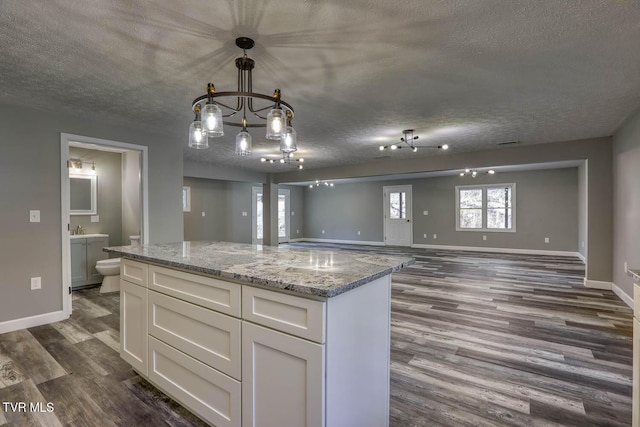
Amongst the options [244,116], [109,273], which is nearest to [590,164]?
[244,116]

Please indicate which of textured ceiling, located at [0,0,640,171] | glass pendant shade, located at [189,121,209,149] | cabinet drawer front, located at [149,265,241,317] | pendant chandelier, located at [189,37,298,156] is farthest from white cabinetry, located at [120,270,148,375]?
textured ceiling, located at [0,0,640,171]

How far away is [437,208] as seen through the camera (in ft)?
31.6

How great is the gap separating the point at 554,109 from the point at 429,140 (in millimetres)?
1702

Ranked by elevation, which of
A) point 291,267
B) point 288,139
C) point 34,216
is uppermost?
point 288,139

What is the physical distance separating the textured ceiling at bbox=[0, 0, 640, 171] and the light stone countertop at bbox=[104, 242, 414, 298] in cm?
137

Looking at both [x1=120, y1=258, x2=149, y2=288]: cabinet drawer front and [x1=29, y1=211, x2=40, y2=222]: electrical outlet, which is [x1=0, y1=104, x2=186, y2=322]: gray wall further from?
[x1=120, y1=258, x2=149, y2=288]: cabinet drawer front

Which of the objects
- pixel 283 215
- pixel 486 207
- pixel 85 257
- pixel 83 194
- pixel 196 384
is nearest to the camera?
pixel 196 384

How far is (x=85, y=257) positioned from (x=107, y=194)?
3.71ft

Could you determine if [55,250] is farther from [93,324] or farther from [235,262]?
[235,262]

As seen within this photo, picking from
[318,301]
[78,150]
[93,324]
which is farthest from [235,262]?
[78,150]

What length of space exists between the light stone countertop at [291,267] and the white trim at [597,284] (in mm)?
4688

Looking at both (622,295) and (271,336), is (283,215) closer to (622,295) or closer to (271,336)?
(622,295)

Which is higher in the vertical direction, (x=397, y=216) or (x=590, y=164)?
(x=590, y=164)

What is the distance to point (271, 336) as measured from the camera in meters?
1.36
